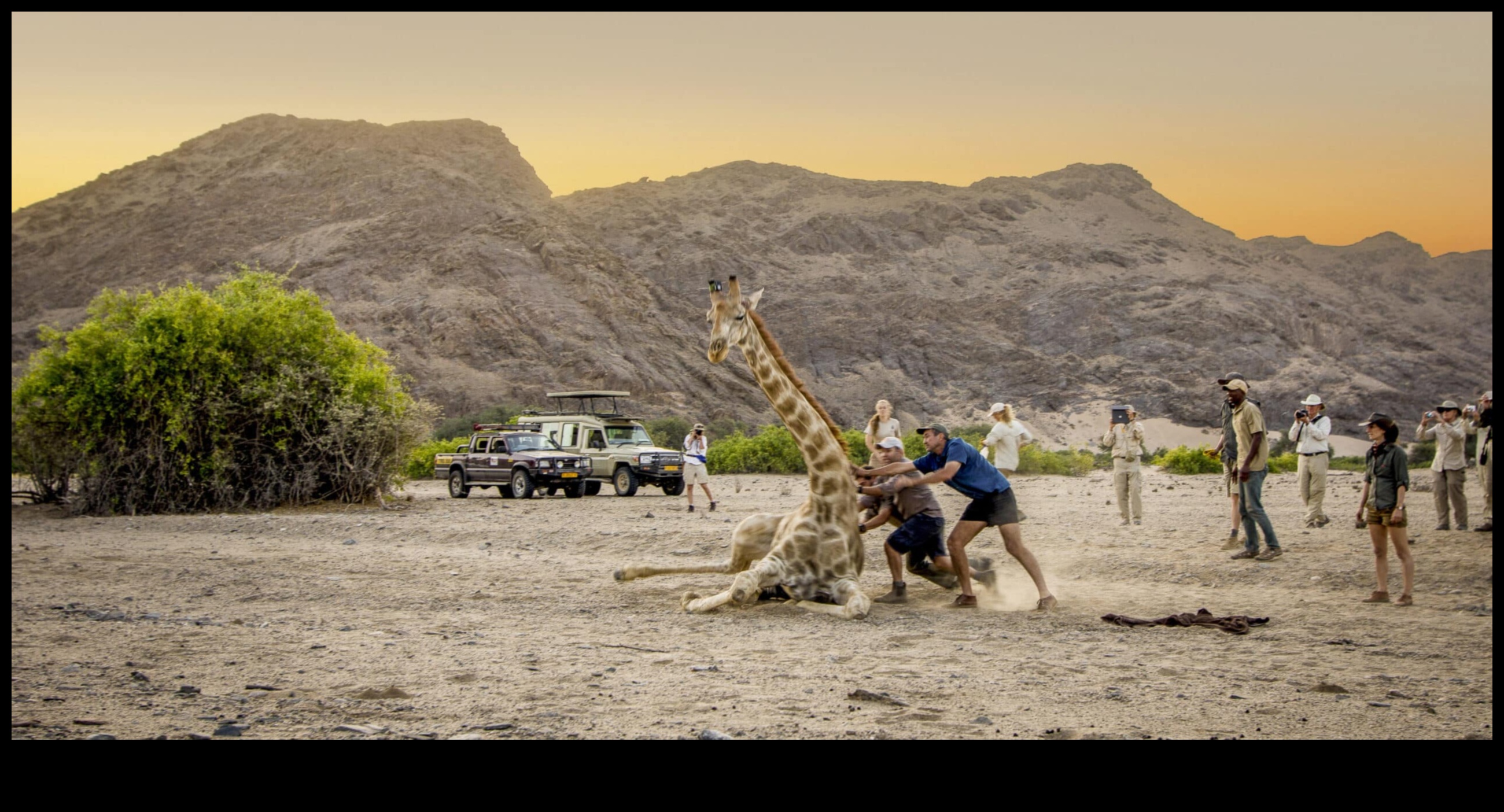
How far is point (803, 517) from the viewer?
933 cm

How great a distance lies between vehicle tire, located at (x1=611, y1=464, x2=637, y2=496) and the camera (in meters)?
25.4

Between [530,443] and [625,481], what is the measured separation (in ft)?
7.64

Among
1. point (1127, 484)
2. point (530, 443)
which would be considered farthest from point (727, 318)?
point (530, 443)

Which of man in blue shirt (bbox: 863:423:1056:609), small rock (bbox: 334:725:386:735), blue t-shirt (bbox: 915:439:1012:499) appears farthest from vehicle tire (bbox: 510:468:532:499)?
small rock (bbox: 334:725:386:735)

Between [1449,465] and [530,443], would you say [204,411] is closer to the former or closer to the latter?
[530,443]

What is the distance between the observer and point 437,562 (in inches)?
511

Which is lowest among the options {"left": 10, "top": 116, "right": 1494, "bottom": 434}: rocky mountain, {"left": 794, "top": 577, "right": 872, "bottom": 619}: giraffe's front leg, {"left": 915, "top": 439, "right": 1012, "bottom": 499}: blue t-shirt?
{"left": 794, "top": 577, "right": 872, "bottom": 619}: giraffe's front leg

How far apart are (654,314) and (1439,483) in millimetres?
68060

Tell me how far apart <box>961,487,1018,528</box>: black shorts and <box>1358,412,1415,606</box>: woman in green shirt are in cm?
284

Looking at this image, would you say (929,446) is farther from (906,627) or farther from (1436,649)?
(1436,649)

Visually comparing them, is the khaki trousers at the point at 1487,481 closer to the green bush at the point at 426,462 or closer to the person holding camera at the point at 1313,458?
the person holding camera at the point at 1313,458

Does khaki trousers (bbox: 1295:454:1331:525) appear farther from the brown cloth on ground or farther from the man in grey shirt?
the brown cloth on ground

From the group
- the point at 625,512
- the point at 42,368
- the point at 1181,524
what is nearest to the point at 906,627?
the point at 1181,524

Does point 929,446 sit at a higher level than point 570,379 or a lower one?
lower
